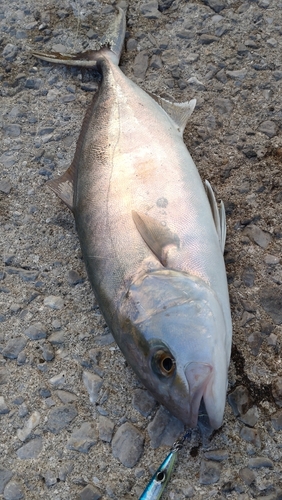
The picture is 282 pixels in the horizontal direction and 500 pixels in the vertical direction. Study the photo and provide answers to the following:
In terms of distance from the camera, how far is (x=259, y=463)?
7.14 feet

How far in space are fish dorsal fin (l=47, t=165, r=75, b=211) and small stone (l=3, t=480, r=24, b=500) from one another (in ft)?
4.62

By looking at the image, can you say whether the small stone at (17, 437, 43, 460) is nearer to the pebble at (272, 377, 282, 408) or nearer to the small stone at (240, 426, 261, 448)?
the small stone at (240, 426, 261, 448)

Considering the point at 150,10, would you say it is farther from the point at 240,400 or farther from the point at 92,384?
the point at 240,400

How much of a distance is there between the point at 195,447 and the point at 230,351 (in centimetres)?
45

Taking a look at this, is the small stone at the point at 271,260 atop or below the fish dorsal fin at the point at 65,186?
below

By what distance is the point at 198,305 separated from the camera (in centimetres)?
215

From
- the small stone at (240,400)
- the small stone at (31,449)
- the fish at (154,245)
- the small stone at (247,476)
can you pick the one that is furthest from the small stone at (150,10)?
the small stone at (247,476)

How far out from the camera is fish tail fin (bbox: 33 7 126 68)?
10.9 ft

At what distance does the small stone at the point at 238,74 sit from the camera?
10.6ft

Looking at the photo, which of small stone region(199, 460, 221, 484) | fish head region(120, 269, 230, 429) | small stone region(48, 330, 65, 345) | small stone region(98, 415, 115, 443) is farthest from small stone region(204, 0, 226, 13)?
small stone region(199, 460, 221, 484)

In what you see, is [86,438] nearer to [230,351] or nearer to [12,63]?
[230,351]

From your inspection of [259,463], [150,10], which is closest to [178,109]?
[150,10]

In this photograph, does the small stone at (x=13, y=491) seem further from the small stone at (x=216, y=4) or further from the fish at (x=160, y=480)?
the small stone at (x=216, y=4)

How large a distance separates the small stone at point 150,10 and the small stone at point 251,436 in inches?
112
